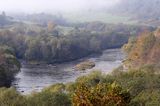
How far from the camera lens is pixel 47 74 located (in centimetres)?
8781

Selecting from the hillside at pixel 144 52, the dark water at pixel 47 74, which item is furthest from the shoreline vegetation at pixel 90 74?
the dark water at pixel 47 74

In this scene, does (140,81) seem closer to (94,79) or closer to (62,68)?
(94,79)

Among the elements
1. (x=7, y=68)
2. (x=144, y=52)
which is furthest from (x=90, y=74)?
(x=144, y=52)

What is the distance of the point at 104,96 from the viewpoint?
73.8ft

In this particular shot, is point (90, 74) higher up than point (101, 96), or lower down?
lower down

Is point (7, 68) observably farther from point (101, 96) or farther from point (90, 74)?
point (101, 96)

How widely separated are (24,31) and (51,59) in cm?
5166

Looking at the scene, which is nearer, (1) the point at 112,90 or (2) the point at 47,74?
(1) the point at 112,90

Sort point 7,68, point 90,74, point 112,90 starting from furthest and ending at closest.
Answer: point 7,68, point 90,74, point 112,90

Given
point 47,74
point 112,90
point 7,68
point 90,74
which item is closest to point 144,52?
point 47,74

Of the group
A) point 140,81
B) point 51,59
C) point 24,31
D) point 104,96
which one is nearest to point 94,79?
point 140,81

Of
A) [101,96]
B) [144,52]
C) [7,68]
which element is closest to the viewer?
[101,96]

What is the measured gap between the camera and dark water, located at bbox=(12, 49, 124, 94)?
7626cm

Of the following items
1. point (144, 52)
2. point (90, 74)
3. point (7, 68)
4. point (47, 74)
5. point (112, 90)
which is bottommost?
point (47, 74)
